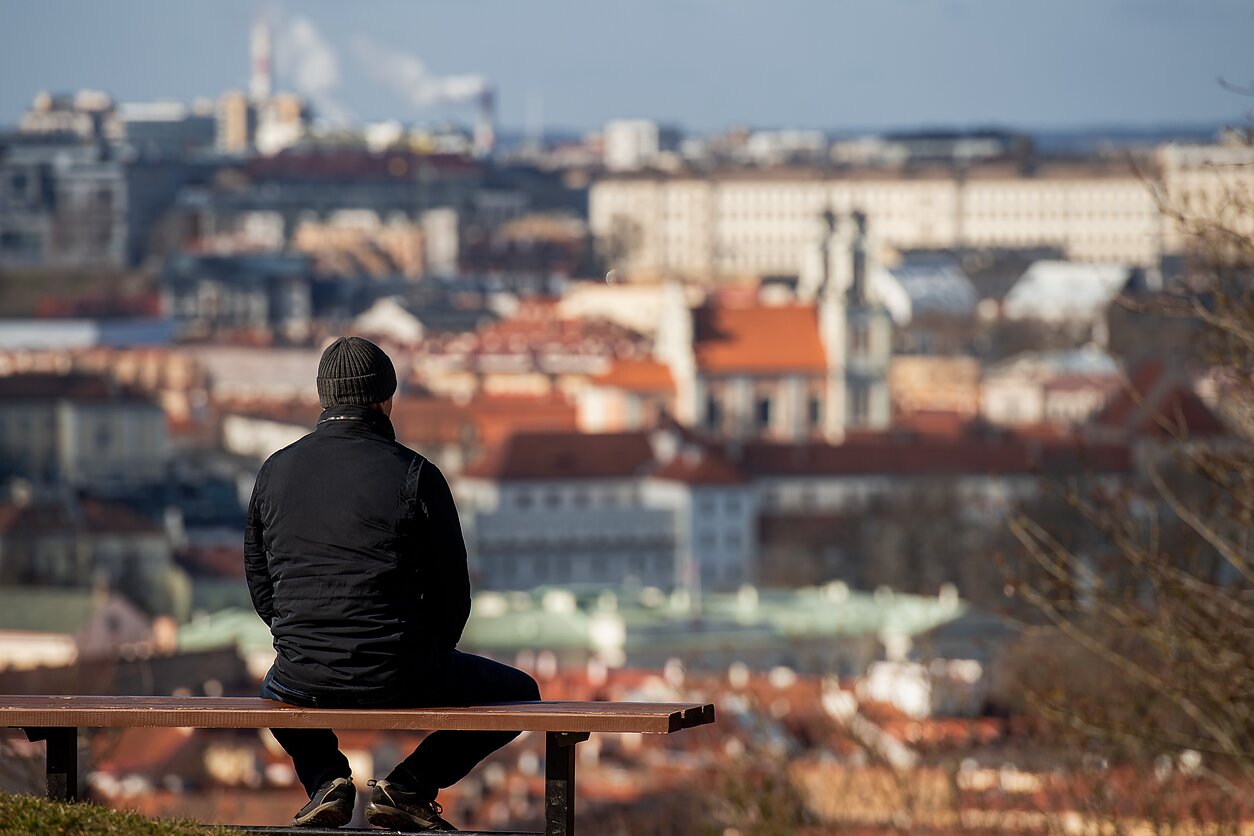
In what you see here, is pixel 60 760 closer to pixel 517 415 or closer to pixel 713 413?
pixel 713 413

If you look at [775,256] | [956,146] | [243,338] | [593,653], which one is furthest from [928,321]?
[593,653]

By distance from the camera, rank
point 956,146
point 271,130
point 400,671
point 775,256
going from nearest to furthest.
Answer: point 400,671 < point 775,256 < point 956,146 < point 271,130

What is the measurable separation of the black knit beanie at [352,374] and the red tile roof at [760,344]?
6577 cm

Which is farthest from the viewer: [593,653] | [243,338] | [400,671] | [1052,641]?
[243,338]

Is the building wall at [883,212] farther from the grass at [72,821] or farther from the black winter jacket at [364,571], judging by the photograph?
the grass at [72,821]

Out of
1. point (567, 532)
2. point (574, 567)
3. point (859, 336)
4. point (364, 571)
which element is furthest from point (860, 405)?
point (364, 571)

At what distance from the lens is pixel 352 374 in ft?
20.6

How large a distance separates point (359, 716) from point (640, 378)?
67.0m

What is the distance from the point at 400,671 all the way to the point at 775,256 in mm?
132367

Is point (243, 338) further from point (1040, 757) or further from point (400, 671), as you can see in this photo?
point (400, 671)

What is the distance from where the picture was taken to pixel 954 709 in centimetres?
2878

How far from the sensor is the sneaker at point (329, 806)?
6.24 m

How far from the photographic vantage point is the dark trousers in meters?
6.23

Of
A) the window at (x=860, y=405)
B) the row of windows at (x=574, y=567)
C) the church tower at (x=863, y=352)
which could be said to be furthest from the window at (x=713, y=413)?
the row of windows at (x=574, y=567)
